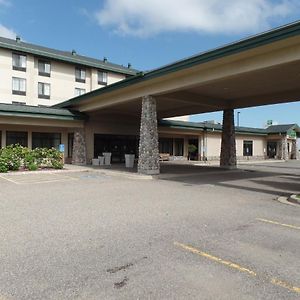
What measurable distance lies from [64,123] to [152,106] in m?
10.9

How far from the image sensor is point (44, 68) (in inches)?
1563

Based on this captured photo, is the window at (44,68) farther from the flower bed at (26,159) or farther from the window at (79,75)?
the flower bed at (26,159)

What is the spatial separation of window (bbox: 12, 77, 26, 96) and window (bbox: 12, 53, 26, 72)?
1.26 meters

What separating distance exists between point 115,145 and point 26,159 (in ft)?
38.9

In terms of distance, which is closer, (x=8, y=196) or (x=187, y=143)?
(x=8, y=196)

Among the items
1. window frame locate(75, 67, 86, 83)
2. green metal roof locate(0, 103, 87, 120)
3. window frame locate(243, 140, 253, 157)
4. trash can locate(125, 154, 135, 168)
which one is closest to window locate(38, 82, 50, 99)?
window frame locate(75, 67, 86, 83)

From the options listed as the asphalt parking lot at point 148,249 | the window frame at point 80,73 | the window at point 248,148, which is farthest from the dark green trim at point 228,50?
the window at point 248,148

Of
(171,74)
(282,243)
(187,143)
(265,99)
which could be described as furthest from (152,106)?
(187,143)

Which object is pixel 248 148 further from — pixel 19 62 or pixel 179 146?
pixel 19 62

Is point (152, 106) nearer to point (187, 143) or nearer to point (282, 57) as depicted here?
point (282, 57)

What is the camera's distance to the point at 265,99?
2180 cm

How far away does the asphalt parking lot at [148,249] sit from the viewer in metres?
4.16

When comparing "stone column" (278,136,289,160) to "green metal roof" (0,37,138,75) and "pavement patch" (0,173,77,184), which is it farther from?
"pavement patch" (0,173,77,184)

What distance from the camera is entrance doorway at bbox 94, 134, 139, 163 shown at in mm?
31198
